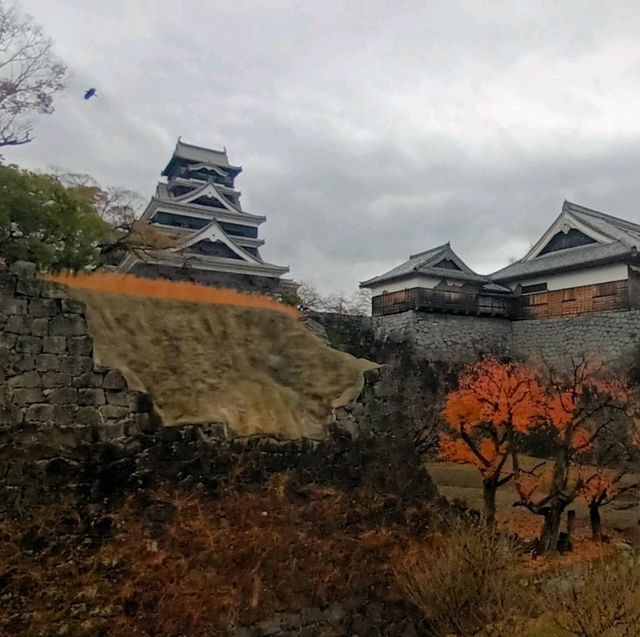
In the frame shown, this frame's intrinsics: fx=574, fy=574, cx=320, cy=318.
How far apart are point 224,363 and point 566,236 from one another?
61.1 feet

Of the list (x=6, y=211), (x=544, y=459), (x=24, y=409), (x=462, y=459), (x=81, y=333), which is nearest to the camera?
(x=24, y=409)

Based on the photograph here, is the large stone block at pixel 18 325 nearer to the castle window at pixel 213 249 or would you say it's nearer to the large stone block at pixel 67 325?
the large stone block at pixel 67 325

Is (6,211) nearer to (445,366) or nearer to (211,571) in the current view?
(211,571)

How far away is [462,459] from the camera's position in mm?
12984

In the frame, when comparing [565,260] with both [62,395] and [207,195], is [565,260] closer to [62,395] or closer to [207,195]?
[207,195]

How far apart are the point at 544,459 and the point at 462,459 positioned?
18.8 feet

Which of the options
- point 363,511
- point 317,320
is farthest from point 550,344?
point 363,511

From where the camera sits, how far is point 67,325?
650 centimetres

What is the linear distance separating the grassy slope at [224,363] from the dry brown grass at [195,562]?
3.52ft

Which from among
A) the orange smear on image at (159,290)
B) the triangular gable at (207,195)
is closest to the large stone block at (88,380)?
the orange smear on image at (159,290)

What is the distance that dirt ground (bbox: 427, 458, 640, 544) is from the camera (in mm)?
13219

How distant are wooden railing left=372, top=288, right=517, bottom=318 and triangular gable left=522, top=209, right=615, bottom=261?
2595 millimetres

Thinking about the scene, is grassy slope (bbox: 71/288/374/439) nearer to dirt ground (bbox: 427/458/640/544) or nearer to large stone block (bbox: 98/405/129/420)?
large stone block (bbox: 98/405/129/420)

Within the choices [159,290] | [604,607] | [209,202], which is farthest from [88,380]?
[209,202]
